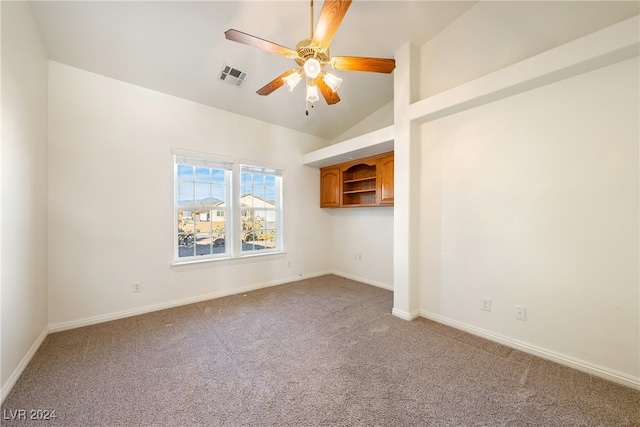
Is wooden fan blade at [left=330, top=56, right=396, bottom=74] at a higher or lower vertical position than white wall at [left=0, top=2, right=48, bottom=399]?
higher

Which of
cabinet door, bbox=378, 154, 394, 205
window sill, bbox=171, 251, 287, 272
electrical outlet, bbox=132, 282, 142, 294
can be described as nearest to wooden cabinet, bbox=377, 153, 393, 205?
cabinet door, bbox=378, 154, 394, 205

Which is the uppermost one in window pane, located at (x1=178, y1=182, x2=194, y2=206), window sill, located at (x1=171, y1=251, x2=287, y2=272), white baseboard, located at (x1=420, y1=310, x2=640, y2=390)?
window pane, located at (x1=178, y1=182, x2=194, y2=206)

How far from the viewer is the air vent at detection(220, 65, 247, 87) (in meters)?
3.03

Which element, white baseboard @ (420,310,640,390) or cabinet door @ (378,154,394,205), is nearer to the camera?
white baseboard @ (420,310,640,390)

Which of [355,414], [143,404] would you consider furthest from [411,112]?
[143,404]

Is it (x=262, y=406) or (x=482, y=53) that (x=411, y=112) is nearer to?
(x=482, y=53)

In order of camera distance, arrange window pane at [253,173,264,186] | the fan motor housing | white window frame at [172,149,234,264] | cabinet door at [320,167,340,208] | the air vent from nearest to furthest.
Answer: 1. the fan motor housing
2. the air vent
3. white window frame at [172,149,234,264]
4. window pane at [253,173,264,186]
5. cabinet door at [320,167,340,208]

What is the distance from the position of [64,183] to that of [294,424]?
3.19m

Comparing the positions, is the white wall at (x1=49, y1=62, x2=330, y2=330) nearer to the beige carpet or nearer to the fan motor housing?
the beige carpet

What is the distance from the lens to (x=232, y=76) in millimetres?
3119

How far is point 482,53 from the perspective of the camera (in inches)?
99.0

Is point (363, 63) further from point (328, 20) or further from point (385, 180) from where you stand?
point (385, 180)

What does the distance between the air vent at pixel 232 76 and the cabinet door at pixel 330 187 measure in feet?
6.76

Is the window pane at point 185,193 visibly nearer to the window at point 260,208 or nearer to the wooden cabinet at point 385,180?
the window at point 260,208
